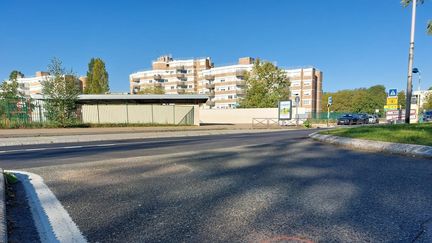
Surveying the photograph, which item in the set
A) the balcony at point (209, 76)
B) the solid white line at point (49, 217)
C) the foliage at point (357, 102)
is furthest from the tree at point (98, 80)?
the foliage at point (357, 102)

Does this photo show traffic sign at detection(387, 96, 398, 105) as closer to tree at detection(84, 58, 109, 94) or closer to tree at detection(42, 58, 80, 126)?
tree at detection(42, 58, 80, 126)

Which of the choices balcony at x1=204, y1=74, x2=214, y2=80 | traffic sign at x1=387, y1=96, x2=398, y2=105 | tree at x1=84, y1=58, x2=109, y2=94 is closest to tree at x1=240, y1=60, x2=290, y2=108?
traffic sign at x1=387, y1=96, x2=398, y2=105

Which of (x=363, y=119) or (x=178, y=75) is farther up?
(x=178, y=75)

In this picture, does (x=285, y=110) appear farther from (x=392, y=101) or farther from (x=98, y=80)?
(x=98, y=80)

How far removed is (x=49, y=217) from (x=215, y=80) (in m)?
80.5

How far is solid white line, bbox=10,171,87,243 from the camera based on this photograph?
261 centimetres

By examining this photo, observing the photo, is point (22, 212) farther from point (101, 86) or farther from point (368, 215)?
point (101, 86)

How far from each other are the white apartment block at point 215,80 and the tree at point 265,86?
18.1 metres

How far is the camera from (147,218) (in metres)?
3.03

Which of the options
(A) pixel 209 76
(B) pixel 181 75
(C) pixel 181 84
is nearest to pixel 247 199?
(A) pixel 209 76

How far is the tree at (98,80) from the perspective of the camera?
5225cm

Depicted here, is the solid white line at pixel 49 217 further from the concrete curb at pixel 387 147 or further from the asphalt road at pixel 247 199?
the concrete curb at pixel 387 147

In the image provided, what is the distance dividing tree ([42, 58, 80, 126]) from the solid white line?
18.0 meters

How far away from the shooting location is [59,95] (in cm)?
1989
